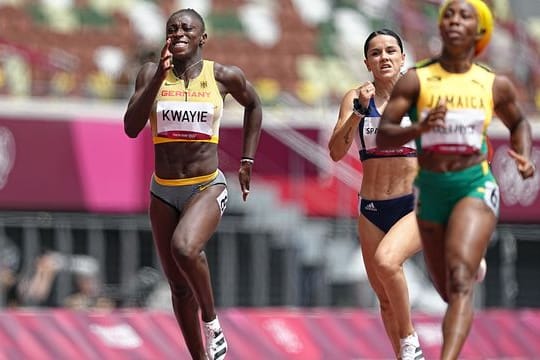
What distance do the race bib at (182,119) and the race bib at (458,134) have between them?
7.53 feet

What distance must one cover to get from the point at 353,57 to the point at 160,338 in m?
9.35

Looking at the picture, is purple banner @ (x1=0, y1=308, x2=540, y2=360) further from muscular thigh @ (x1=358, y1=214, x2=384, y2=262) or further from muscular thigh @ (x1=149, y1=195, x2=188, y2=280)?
muscular thigh @ (x1=358, y1=214, x2=384, y2=262)

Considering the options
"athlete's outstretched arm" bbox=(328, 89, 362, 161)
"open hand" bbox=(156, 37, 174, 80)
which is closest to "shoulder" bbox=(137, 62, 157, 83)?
"open hand" bbox=(156, 37, 174, 80)

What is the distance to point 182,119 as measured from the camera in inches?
425

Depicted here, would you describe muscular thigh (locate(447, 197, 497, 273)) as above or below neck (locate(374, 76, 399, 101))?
below

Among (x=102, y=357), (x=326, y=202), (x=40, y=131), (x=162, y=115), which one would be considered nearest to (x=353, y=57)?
(x=326, y=202)

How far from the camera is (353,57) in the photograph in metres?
24.6

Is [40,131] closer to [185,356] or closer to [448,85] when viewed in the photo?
[185,356]

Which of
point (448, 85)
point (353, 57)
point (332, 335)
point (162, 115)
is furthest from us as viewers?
point (353, 57)

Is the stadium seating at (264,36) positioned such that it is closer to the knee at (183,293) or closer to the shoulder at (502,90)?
the knee at (183,293)

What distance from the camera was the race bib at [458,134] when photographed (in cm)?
895

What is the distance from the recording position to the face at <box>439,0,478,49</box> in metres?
8.86

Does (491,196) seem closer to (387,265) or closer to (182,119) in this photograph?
(387,265)

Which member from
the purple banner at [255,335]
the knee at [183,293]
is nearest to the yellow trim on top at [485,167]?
the knee at [183,293]
